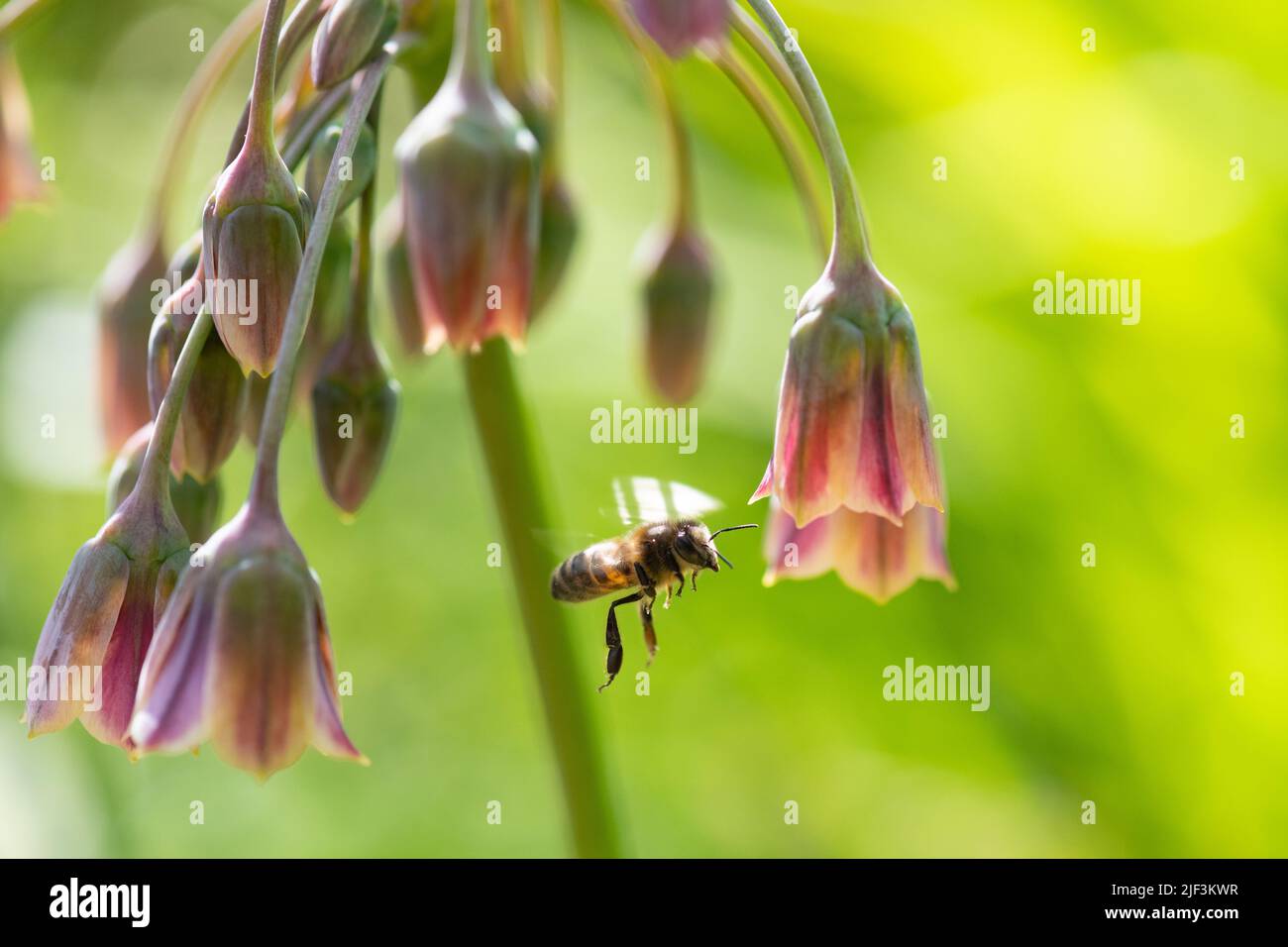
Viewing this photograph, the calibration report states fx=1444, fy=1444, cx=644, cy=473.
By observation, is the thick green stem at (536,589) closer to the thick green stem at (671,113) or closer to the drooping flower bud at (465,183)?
the drooping flower bud at (465,183)

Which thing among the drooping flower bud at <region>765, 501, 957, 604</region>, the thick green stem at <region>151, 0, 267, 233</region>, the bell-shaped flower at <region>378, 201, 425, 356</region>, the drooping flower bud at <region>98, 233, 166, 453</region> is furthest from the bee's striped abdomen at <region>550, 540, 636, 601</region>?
the thick green stem at <region>151, 0, 267, 233</region>

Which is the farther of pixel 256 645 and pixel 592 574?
pixel 592 574

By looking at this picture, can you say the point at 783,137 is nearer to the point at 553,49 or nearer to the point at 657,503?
the point at 553,49

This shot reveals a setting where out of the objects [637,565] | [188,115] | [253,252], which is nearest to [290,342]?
[253,252]

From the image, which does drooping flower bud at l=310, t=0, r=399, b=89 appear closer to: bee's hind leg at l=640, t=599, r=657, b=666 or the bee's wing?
the bee's wing
